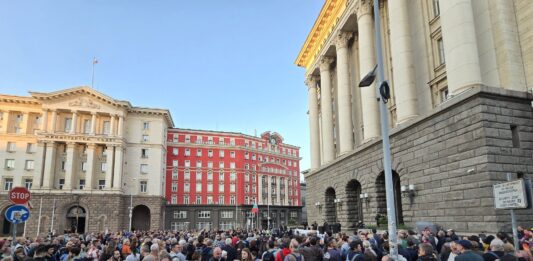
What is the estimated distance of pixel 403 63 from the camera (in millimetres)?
22781

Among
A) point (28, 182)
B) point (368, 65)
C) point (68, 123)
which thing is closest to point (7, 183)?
point (28, 182)

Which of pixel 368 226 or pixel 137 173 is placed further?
pixel 137 173

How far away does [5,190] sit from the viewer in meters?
63.2

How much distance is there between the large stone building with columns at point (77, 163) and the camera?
61875 mm

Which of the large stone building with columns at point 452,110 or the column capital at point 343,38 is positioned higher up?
the column capital at point 343,38

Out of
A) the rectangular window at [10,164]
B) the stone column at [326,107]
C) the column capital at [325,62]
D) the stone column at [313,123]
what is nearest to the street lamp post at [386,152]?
the stone column at [326,107]

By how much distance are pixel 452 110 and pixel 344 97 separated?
16451 millimetres

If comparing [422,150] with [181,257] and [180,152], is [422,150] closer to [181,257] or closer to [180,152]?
[181,257]

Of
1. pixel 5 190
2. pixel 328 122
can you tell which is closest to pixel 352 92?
pixel 328 122

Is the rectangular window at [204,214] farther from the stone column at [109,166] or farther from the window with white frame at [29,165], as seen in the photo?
the window with white frame at [29,165]

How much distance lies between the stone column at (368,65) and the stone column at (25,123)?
2475 inches

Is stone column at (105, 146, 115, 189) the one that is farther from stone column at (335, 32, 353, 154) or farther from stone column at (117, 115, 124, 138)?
stone column at (335, 32, 353, 154)

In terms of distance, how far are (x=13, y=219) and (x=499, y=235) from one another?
45.0 feet

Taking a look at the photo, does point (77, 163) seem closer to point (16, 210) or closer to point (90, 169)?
point (90, 169)
